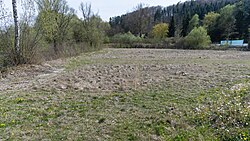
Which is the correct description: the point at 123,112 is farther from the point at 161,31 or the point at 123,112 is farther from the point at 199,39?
the point at 161,31

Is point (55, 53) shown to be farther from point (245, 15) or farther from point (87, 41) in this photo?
point (245, 15)

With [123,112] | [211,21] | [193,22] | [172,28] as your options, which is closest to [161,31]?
[172,28]

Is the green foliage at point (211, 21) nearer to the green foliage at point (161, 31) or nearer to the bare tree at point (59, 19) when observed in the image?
the green foliage at point (161, 31)

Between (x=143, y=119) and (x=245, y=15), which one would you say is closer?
(x=143, y=119)

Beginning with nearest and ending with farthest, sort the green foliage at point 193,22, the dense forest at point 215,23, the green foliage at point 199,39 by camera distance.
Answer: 1. the green foliage at point 199,39
2. the dense forest at point 215,23
3. the green foliage at point 193,22

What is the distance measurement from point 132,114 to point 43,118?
6.37 feet

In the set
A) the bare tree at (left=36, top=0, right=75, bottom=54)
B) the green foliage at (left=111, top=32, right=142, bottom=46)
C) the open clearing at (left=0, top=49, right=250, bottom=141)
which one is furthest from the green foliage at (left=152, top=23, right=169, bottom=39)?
the open clearing at (left=0, top=49, right=250, bottom=141)

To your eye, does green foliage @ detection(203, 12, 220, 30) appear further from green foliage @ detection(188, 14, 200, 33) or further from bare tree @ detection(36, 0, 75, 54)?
bare tree @ detection(36, 0, 75, 54)

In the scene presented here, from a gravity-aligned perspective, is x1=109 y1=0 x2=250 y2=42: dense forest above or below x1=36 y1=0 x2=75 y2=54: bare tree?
above

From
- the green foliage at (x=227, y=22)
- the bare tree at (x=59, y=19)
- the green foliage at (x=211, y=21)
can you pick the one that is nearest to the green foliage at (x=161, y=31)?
the green foliage at (x=211, y=21)

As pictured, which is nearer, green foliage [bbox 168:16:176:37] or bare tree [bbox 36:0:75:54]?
bare tree [bbox 36:0:75:54]

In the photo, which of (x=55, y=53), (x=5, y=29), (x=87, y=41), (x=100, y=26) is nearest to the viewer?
(x=5, y=29)

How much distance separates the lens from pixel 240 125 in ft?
10.7

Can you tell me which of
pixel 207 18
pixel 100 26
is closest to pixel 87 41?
pixel 100 26
